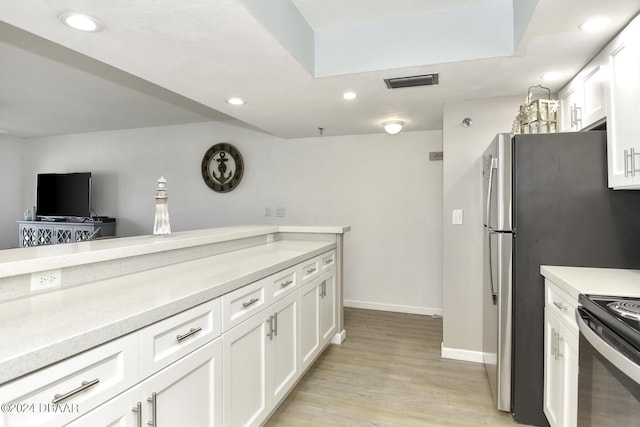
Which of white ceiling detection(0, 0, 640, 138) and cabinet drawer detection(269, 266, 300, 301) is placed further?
cabinet drawer detection(269, 266, 300, 301)

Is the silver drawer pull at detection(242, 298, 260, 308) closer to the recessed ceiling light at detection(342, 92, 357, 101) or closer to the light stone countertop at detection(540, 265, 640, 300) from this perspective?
the light stone countertop at detection(540, 265, 640, 300)

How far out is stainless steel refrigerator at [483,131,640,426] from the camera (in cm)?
192

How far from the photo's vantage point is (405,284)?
13.8ft

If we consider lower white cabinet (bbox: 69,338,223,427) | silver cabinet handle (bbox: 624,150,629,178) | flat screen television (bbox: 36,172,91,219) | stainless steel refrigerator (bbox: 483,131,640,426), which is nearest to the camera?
lower white cabinet (bbox: 69,338,223,427)

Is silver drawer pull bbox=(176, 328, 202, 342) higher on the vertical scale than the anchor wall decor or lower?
lower

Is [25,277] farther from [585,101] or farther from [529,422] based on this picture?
[585,101]

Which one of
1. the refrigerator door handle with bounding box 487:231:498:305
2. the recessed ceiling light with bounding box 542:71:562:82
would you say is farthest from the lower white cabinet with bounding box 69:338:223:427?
the recessed ceiling light with bounding box 542:71:562:82

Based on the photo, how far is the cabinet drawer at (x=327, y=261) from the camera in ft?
9.27

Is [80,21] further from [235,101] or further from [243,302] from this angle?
[243,302]

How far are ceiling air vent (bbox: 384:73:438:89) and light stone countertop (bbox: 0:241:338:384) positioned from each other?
1.45 m

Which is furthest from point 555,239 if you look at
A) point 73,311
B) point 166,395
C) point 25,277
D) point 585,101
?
point 25,277

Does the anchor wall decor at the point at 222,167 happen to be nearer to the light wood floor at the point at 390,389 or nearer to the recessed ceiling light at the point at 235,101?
the recessed ceiling light at the point at 235,101

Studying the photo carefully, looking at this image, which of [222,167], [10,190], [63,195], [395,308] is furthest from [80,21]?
[10,190]

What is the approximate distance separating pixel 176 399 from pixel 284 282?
964mm
